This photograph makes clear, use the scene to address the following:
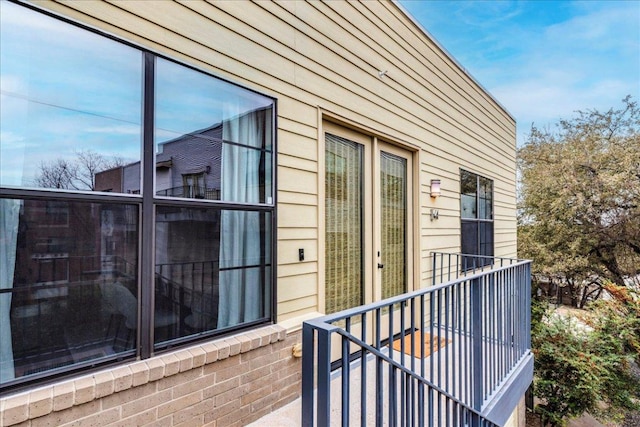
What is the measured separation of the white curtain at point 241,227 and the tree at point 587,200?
13.5m

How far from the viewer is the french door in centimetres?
322

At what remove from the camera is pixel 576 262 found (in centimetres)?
1272

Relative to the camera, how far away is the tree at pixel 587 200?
11711 mm

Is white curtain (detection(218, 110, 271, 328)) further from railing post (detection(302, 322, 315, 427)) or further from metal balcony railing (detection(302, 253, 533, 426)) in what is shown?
railing post (detection(302, 322, 315, 427))

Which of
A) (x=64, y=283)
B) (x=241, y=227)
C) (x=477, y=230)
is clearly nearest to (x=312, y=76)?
(x=241, y=227)

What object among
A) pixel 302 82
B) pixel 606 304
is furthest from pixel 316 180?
pixel 606 304

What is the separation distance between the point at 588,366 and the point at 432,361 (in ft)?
20.3

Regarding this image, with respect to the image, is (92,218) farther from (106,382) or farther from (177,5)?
(177,5)

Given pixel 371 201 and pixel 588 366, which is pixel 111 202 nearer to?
pixel 371 201

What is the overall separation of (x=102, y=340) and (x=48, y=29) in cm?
150

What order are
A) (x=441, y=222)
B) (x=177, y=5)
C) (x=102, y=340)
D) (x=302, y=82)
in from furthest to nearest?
1. (x=441, y=222)
2. (x=302, y=82)
3. (x=177, y=5)
4. (x=102, y=340)

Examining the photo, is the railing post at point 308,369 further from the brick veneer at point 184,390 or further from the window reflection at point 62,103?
the window reflection at point 62,103

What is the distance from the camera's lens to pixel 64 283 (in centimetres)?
157

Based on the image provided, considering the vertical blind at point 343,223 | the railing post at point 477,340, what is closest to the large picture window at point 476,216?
the vertical blind at point 343,223
